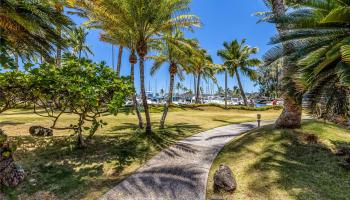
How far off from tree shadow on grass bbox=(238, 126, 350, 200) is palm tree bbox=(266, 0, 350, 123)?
2285 millimetres


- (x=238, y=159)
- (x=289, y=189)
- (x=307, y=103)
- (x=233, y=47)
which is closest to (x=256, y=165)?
(x=238, y=159)

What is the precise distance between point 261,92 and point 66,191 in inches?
2782

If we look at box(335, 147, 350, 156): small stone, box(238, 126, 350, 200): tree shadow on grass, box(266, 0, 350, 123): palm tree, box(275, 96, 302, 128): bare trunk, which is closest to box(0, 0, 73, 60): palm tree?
box(266, 0, 350, 123): palm tree

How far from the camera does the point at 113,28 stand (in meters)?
13.3

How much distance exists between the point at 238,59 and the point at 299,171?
1279 inches

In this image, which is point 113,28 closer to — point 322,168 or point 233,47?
Result: point 322,168

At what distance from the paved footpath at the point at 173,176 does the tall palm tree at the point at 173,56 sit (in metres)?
5.99

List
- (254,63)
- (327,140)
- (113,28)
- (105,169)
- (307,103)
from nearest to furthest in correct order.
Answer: (307,103) < (105,169) < (327,140) < (113,28) < (254,63)

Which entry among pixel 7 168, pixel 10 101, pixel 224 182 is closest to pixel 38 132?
pixel 10 101

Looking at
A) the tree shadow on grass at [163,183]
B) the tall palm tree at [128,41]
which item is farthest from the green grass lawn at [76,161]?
the tall palm tree at [128,41]

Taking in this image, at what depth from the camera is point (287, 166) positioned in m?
8.31

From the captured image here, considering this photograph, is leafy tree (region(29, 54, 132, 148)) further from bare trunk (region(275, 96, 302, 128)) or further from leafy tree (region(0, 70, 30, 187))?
bare trunk (region(275, 96, 302, 128))

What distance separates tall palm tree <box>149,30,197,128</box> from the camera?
592 inches

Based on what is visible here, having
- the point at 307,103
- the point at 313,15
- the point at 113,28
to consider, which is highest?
the point at 113,28
